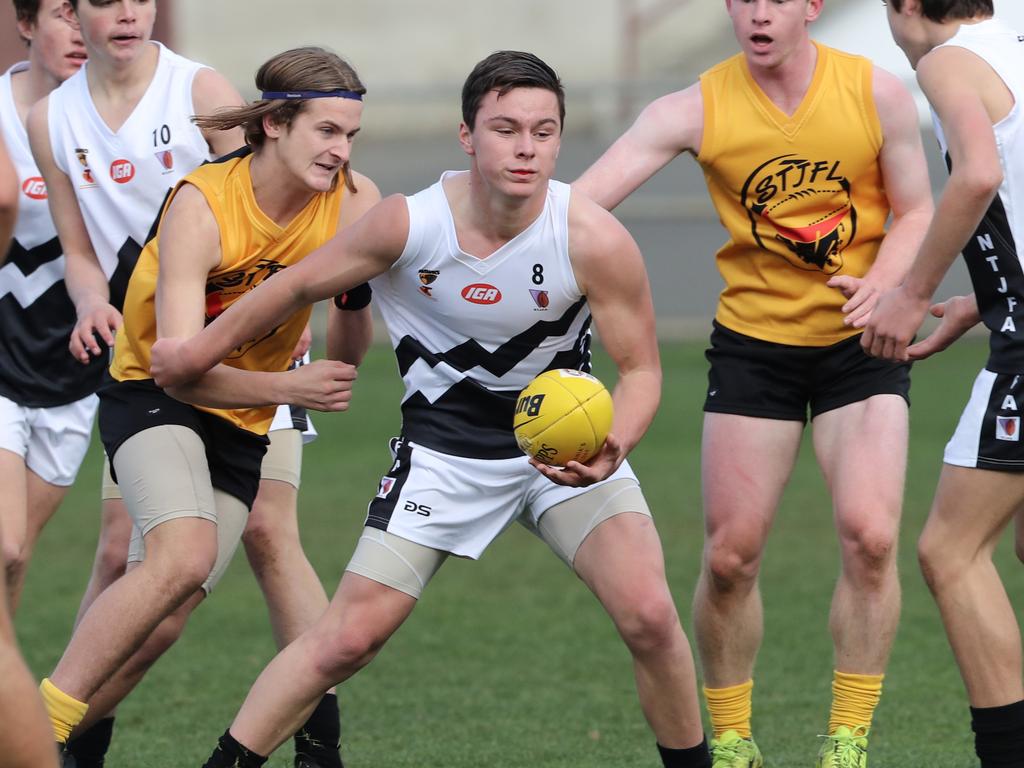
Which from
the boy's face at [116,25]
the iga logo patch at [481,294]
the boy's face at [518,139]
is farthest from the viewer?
the boy's face at [116,25]

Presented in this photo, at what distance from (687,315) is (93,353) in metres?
14.3

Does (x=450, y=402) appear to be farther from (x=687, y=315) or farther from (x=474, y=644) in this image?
(x=687, y=315)

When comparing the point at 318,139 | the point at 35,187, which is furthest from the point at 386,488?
the point at 35,187

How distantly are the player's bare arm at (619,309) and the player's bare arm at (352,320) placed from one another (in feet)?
2.57

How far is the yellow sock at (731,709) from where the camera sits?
521 centimetres

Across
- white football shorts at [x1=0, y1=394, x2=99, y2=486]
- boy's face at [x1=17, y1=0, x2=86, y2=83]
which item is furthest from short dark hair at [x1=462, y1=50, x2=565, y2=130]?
white football shorts at [x1=0, y1=394, x2=99, y2=486]

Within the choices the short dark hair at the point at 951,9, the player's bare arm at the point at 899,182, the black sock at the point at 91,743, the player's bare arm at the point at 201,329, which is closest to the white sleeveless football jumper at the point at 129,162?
the player's bare arm at the point at 201,329

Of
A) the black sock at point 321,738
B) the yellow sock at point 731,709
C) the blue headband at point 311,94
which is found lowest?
the black sock at point 321,738

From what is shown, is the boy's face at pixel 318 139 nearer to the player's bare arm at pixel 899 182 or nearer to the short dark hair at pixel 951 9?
the player's bare arm at pixel 899 182

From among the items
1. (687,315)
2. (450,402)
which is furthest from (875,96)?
(687,315)

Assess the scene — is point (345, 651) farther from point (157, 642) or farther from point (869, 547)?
point (869, 547)

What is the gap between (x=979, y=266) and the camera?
4672mm

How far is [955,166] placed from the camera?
4.31 m

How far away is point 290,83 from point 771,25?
4.96 ft
